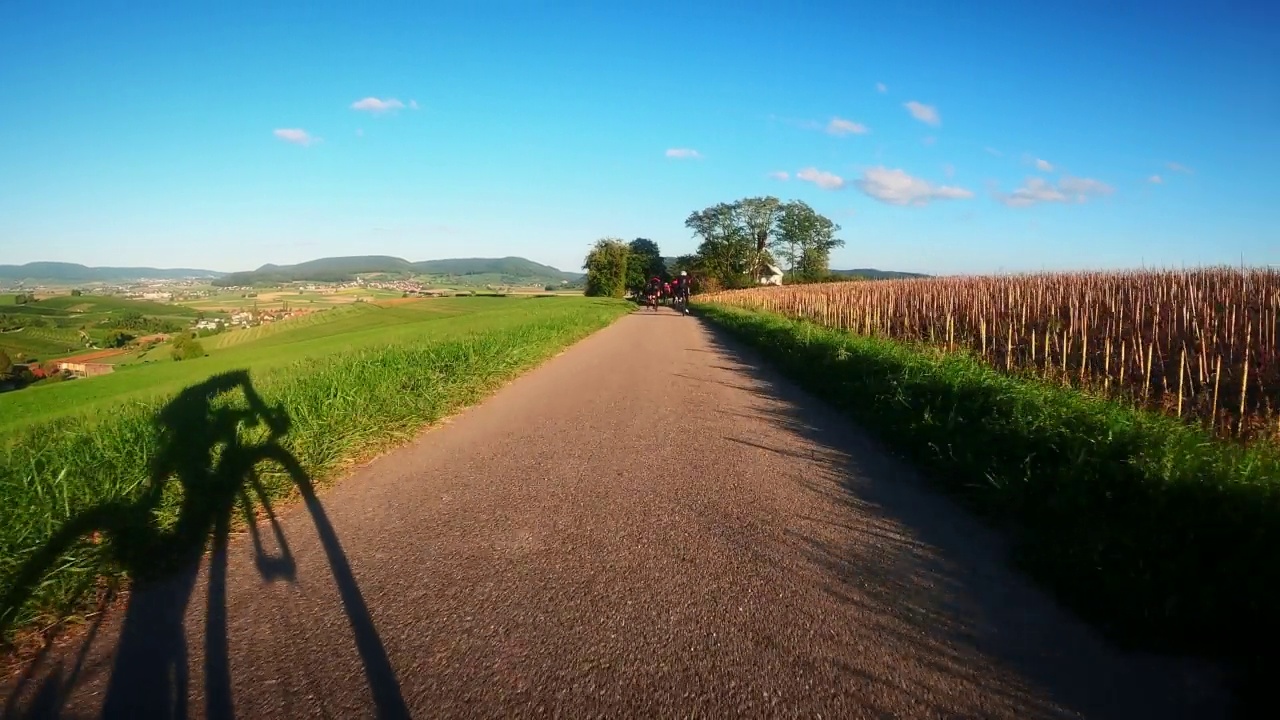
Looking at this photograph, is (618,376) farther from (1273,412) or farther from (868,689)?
(868,689)

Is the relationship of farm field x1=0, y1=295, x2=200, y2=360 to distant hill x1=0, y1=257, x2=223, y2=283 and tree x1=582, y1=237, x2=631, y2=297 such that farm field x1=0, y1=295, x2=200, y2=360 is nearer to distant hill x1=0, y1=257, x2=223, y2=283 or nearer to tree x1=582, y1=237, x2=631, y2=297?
distant hill x1=0, y1=257, x2=223, y2=283

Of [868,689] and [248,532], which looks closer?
[868,689]

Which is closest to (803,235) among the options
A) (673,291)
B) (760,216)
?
(760,216)

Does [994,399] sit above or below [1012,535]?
above

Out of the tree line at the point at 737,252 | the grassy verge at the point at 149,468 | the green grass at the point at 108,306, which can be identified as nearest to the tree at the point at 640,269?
the tree line at the point at 737,252

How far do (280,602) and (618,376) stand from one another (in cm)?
887

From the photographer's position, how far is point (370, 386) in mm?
9023

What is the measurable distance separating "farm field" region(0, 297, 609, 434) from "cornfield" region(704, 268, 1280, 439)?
12168 millimetres

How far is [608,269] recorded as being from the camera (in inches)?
3046

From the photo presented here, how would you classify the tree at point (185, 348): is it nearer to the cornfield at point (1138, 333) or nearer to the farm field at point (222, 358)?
the farm field at point (222, 358)

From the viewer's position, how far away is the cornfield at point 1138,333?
7410mm

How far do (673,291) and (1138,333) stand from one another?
1292 inches

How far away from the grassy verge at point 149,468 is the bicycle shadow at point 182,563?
17 millimetres

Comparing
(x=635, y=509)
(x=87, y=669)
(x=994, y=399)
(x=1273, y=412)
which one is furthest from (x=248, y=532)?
(x=1273, y=412)
